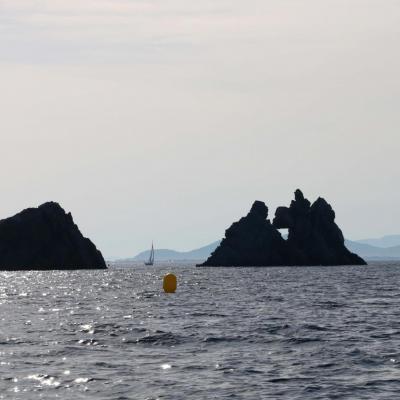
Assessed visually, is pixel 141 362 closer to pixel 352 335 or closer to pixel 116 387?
pixel 116 387

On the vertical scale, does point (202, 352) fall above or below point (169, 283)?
below

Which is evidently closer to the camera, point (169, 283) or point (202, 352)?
point (202, 352)

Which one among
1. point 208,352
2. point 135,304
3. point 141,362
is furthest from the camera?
point 135,304

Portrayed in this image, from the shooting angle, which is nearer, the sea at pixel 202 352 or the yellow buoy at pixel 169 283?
the sea at pixel 202 352

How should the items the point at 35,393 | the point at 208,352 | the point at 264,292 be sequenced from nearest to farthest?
1. the point at 35,393
2. the point at 208,352
3. the point at 264,292

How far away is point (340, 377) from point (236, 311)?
3139 centimetres

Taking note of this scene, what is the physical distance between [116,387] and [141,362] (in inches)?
228

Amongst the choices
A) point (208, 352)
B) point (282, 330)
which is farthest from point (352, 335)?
point (208, 352)

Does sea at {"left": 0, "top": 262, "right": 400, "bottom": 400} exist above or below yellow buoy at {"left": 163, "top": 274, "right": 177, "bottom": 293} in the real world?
below

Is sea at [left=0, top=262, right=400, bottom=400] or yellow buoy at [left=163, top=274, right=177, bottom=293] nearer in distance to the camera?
sea at [left=0, top=262, right=400, bottom=400]

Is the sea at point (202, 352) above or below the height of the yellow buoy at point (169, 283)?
below

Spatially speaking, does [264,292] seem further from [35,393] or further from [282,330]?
[35,393]

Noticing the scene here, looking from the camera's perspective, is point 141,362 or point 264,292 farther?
point 264,292

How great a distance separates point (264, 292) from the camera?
9306 centimetres
